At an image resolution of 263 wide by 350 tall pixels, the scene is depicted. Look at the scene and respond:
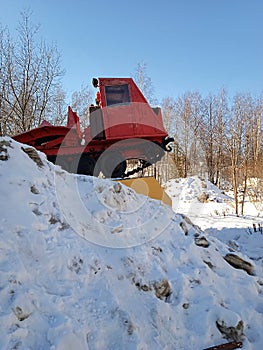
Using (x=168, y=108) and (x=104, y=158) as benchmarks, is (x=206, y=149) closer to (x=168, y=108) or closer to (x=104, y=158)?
(x=168, y=108)

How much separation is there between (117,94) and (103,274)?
424cm

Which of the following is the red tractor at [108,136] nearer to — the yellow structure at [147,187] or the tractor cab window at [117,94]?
the tractor cab window at [117,94]

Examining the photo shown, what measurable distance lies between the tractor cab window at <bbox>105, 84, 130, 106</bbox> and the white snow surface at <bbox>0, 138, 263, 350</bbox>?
243cm

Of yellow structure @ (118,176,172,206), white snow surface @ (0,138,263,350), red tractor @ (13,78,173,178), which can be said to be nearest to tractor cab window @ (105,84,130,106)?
red tractor @ (13,78,173,178)

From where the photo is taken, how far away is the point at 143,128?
17.4ft

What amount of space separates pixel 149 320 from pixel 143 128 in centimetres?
392

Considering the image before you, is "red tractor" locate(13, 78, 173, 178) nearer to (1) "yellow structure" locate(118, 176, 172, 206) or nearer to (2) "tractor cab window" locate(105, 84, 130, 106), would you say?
(2) "tractor cab window" locate(105, 84, 130, 106)

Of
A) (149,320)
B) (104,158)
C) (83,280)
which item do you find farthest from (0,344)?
(104,158)

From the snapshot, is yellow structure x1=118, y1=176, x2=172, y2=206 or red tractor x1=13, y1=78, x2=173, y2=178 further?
red tractor x1=13, y1=78, x2=173, y2=178

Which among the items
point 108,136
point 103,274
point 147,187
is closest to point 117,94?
point 108,136

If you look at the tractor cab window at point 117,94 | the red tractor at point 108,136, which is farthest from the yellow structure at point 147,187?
the tractor cab window at point 117,94

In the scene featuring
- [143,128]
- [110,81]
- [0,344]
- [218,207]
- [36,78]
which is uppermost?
[36,78]

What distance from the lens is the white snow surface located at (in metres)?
1.73

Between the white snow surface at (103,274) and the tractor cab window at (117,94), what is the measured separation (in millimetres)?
2432
